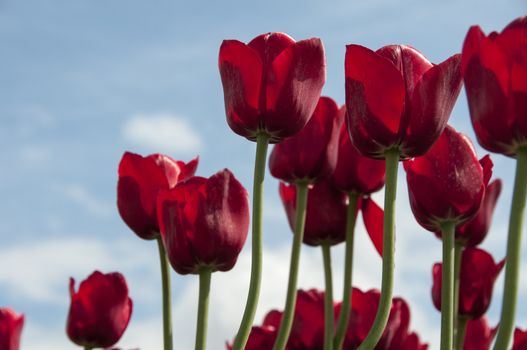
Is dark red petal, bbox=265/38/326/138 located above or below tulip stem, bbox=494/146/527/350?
above

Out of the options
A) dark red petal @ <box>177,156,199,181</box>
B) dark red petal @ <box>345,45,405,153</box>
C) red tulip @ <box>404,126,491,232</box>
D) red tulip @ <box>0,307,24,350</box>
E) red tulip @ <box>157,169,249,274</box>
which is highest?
dark red petal @ <box>345,45,405,153</box>

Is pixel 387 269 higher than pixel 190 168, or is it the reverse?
pixel 190 168

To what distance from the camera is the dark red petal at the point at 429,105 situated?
1.28 m

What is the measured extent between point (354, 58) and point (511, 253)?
35cm

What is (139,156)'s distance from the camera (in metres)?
1.64

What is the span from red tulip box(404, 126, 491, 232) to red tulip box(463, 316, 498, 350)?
820mm

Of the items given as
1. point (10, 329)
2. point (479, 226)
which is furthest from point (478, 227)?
point (10, 329)

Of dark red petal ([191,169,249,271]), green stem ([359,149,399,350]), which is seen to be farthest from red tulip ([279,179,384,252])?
green stem ([359,149,399,350])

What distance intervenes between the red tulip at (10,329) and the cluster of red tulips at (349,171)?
1.97ft

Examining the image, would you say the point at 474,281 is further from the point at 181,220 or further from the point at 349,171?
the point at 181,220

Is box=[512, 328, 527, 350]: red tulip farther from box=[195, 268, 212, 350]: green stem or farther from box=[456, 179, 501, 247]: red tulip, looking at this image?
box=[195, 268, 212, 350]: green stem

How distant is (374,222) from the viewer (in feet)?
5.35

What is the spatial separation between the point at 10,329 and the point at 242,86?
1.02 metres

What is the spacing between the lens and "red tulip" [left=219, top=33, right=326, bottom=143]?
1.35m
